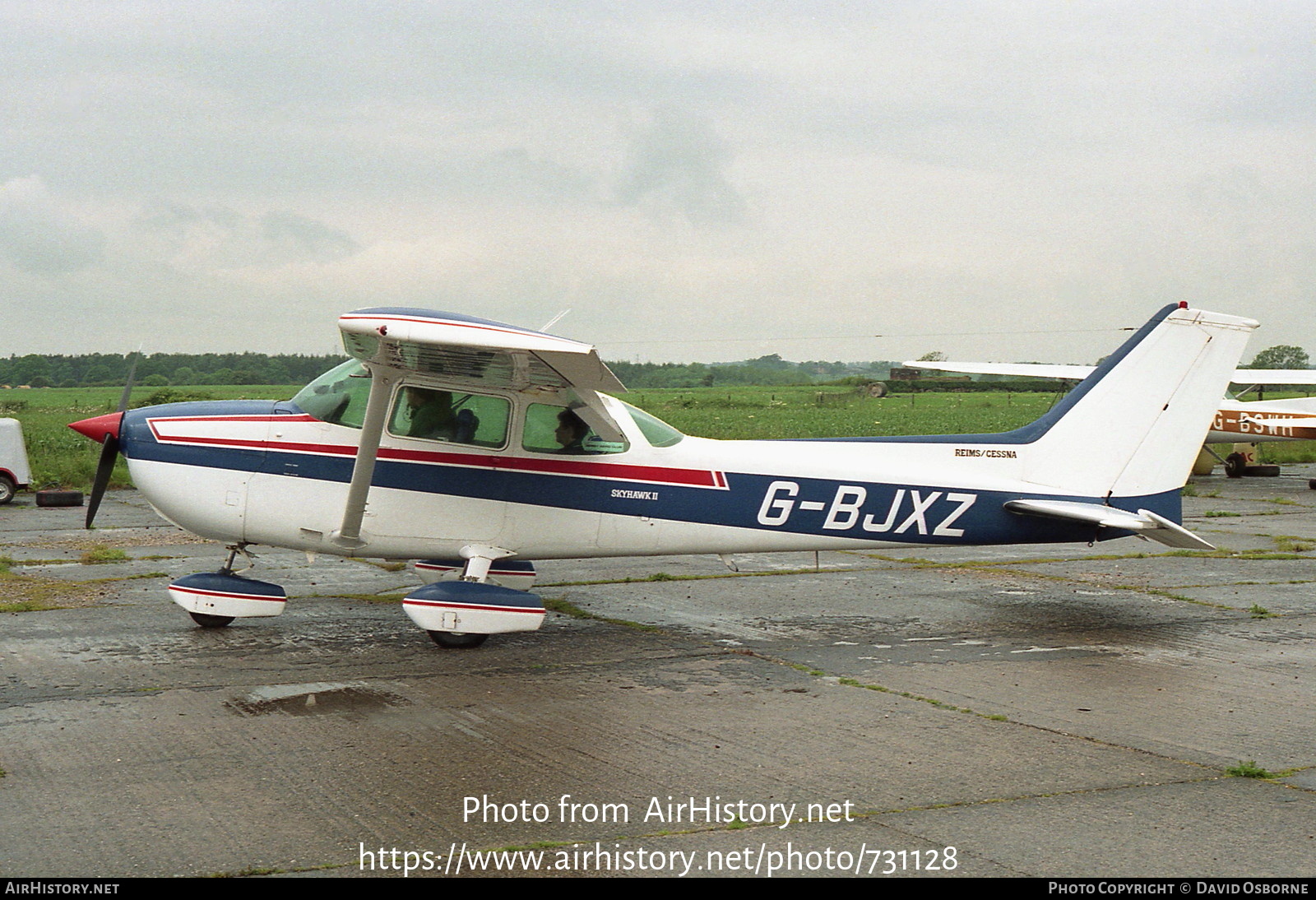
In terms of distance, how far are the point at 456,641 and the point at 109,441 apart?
3.31 meters

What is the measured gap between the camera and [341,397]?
29.8 ft

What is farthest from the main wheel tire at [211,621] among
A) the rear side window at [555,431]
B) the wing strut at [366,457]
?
the rear side window at [555,431]

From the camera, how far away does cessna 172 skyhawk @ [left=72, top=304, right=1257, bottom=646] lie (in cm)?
879

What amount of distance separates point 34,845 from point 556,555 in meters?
5.15

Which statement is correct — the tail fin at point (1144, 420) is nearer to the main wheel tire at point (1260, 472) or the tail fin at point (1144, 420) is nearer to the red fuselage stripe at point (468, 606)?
the red fuselage stripe at point (468, 606)

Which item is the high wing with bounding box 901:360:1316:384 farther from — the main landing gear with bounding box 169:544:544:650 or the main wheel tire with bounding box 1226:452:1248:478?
the main landing gear with bounding box 169:544:544:650

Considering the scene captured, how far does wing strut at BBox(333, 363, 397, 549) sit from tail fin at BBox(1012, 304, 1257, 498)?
544 centimetres

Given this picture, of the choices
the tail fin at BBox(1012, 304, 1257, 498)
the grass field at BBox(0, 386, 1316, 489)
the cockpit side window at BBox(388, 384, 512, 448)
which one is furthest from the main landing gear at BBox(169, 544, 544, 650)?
the tail fin at BBox(1012, 304, 1257, 498)

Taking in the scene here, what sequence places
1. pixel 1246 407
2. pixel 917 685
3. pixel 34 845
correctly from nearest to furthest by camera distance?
pixel 34 845, pixel 917 685, pixel 1246 407

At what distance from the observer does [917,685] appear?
758 centimetres

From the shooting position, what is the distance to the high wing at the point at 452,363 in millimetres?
7324

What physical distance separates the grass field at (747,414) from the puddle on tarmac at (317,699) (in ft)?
18.3

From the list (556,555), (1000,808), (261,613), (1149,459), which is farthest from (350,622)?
(1149,459)
